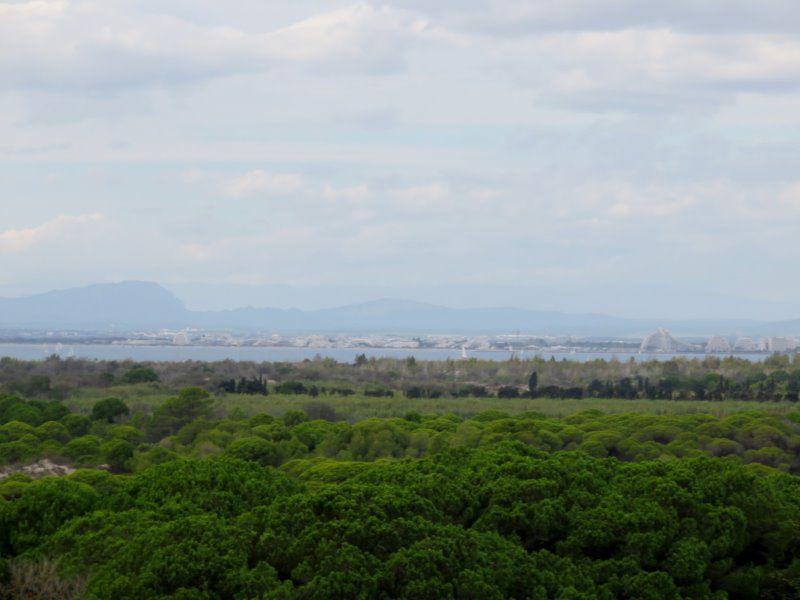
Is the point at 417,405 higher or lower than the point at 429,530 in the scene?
lower

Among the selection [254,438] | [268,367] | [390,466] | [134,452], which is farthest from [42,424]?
[268,367]

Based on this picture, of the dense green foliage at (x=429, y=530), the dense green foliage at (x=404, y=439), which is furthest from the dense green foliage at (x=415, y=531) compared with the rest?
the dense green foliage at (x=404, y=439)

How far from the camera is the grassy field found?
30.8 m

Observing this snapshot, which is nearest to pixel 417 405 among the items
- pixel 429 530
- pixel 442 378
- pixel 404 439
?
pixel 404 439

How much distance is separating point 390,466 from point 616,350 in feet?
454

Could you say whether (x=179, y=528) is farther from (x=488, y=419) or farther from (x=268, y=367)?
(x=268, y=367)

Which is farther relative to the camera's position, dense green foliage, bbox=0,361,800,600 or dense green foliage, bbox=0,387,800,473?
dense green foliage, bbox=0,387,800,473

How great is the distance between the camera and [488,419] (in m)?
24.1

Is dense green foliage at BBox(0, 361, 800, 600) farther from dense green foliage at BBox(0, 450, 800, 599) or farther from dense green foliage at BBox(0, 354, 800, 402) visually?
dense green foliage at BBox(0, 354, 800, 402)

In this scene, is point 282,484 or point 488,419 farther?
point 488,419

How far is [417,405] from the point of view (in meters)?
33.8

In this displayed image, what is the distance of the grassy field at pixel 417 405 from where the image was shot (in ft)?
101

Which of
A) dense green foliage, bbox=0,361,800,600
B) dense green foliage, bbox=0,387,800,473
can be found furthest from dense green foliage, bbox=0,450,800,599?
dense green foliage, bbox=0,387,800,473

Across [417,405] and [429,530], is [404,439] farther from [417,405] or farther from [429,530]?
[417,405]
